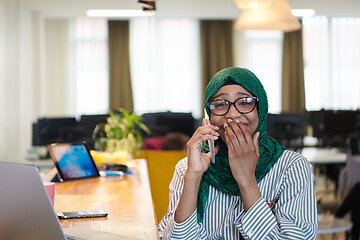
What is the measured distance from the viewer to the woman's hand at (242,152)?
4.78ft

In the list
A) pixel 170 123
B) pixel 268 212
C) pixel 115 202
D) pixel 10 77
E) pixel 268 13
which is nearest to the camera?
pixel 268 212

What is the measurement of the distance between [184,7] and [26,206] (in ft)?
28.1

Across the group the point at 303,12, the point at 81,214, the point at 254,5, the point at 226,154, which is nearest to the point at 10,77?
the point at 254,5

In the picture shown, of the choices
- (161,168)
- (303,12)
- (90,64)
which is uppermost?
(303,12)

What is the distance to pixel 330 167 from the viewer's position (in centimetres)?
649

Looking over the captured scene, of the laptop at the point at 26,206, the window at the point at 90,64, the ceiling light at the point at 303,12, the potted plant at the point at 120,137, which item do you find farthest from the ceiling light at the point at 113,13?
the laptop at the point at 26,206

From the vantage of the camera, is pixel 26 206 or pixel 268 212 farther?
pixel 268 212

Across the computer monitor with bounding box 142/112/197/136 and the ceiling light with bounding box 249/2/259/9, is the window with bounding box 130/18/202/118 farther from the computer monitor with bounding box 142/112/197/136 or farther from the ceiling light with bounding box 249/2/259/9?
the ceiling light with bounding box 249/2/259/9

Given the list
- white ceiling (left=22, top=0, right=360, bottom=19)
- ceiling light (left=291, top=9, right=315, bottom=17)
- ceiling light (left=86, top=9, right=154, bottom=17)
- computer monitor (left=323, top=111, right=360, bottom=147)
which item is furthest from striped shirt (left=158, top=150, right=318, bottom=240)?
ceiling light (left=291, top=9, right=315, bottom=17)

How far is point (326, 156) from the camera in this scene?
5.31 metres

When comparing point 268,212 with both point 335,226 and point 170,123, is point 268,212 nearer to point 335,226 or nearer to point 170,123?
point 335,226

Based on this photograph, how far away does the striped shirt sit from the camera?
56.2 inches

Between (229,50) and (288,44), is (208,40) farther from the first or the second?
(288,44)

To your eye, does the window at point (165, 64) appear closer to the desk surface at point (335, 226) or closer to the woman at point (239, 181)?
the desk surface at point (335, 226)
